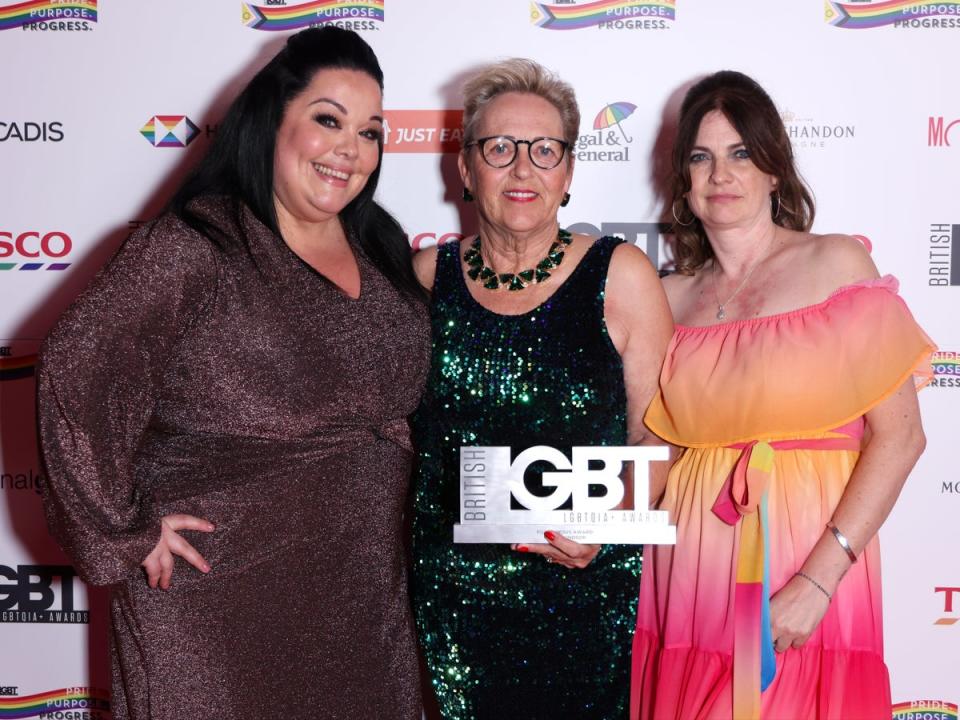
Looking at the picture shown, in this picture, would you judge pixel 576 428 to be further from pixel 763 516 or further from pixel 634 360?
pixel 763 516

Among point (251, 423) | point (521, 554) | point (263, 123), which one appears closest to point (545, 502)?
point (521, 554)

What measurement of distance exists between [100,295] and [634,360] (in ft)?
3.42

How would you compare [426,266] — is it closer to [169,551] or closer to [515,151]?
[515,151]

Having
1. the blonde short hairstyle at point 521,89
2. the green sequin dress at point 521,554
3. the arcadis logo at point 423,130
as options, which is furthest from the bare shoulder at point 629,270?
the arcadis logo at point 423,130

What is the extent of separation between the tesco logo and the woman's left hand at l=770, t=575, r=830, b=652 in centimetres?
210

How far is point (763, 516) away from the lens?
1.83 metres

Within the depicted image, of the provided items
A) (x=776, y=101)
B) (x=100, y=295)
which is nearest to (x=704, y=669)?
(x=100, y=295)

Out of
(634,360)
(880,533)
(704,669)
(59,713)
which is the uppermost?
(634,360)

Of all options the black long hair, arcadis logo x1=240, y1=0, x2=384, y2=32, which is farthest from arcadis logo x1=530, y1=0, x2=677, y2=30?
the black long hair

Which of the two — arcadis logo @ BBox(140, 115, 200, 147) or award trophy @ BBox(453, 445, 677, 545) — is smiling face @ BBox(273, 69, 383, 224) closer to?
award trophy @ BBox(453, 445, 677, 545)

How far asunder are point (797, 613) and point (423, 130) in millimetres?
1566

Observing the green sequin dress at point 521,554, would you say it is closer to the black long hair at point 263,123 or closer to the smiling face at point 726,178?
the smiling face at point 726,178

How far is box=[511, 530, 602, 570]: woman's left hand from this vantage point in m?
1.79

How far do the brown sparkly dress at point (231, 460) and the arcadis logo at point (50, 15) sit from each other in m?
1.20
